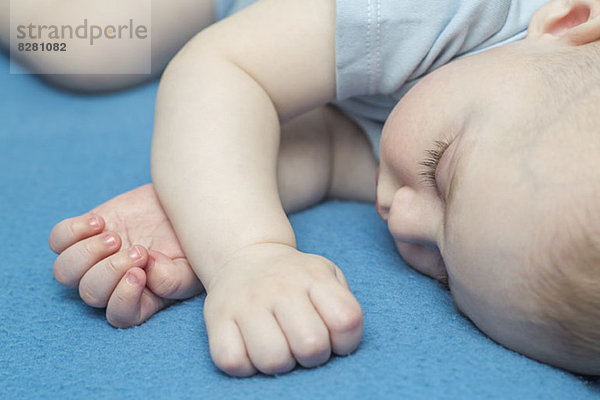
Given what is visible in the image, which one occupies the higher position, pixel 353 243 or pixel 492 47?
pixel 492 47

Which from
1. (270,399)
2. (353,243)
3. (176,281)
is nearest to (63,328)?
(176,281)

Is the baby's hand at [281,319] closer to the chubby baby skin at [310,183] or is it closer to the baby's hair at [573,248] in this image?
the chubby baby skin at [310,183]

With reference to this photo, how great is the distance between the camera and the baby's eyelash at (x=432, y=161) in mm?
807

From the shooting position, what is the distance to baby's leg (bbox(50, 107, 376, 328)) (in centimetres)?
82

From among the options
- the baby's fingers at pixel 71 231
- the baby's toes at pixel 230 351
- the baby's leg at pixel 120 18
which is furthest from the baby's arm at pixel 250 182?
the baby's leg at pixel 120 18

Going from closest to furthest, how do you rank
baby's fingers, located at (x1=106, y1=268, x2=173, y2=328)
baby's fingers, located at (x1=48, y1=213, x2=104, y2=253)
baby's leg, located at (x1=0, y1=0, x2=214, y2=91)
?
baby's fingers, located at (x1=106, y1=268, x2=173, y2=328), baby's fingers, located at (x1=48, y1=213, x2=104, y2=253), baby's leg, located at (x1=0, y1=0, x2=214, y2=91)

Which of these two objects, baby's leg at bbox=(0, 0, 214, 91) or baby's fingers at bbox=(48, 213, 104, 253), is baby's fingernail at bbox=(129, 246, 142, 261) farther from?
baby's leg at bbox=(0, 0, 214, 91)

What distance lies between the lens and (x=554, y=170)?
641 mm

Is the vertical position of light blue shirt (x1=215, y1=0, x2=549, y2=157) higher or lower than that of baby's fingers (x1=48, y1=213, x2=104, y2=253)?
higher

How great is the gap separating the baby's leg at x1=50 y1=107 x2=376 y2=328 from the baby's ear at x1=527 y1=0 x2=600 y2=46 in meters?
0.42

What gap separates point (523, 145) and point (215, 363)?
1.32 ft

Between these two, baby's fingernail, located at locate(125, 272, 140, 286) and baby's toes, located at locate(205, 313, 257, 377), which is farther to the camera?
baby's fingernail, located at locate(125, 272, 140, 286)

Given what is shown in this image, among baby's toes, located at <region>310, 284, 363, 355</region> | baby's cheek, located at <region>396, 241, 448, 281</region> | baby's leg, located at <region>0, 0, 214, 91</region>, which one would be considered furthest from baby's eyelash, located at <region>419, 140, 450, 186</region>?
baby's leg, located at <region>0, 0, 214, 91</region>

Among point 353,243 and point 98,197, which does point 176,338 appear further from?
point 98,197
